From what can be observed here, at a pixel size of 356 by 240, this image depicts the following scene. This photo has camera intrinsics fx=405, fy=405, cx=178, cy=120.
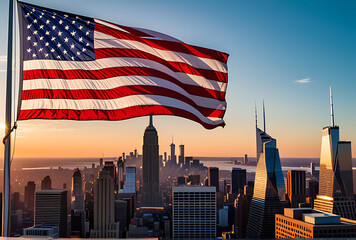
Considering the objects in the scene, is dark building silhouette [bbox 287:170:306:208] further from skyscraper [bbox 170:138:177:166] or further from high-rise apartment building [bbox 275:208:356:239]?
skyscraper [bbox 170:138:177:166]

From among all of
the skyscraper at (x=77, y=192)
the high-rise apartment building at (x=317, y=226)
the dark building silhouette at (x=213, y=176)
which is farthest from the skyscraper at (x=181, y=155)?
the high-rise apartment building at (x=317, y=226)

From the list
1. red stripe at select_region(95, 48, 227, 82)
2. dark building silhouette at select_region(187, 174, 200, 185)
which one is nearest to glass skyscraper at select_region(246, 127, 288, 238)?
dark building silhouette at select_region(187, 174, 200, 185)

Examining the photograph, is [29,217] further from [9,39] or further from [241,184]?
[9,39]

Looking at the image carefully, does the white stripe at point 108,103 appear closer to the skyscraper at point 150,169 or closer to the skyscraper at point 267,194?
the skyscraper at point 267,194

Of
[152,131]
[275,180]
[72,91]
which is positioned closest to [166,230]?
[275,180]

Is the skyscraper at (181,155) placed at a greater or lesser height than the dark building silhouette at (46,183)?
greater
